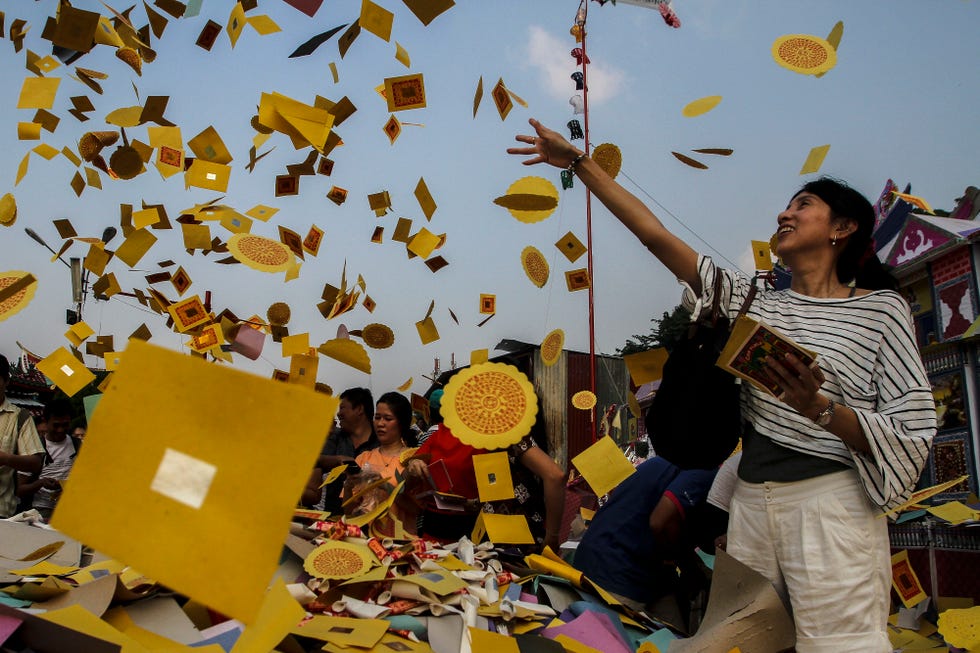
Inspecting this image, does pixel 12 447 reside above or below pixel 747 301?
below

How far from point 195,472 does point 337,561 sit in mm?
1157

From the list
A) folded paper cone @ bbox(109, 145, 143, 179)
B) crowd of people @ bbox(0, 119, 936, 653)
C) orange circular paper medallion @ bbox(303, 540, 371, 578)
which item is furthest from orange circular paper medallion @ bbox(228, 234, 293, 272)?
crowd of people @ bbox(0, 119, 936, 653)

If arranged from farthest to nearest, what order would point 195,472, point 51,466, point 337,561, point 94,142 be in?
1. point 51,466
2. point 94,142
3. point 337,561
4. point 195,472

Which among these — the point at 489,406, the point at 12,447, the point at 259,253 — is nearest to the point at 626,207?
the point at 489,406

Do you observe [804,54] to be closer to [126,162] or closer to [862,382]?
[862,382]

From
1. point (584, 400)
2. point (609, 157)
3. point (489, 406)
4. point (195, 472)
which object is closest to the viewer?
point (195, 472)

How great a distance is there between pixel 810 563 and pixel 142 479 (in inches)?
50.0

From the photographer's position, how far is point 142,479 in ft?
2.84

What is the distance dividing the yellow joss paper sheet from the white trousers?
1098 mm

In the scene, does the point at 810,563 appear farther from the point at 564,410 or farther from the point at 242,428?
the point at 564,410

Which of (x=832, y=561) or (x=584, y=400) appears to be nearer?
(x=832, y=561)

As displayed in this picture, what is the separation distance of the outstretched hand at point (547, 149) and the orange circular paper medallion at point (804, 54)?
116 centimetres

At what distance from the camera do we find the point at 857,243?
1.77m

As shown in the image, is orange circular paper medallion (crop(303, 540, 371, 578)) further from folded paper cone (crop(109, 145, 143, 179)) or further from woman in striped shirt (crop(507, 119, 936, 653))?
folded paper cone (crop(109, 145, 143, 179))
